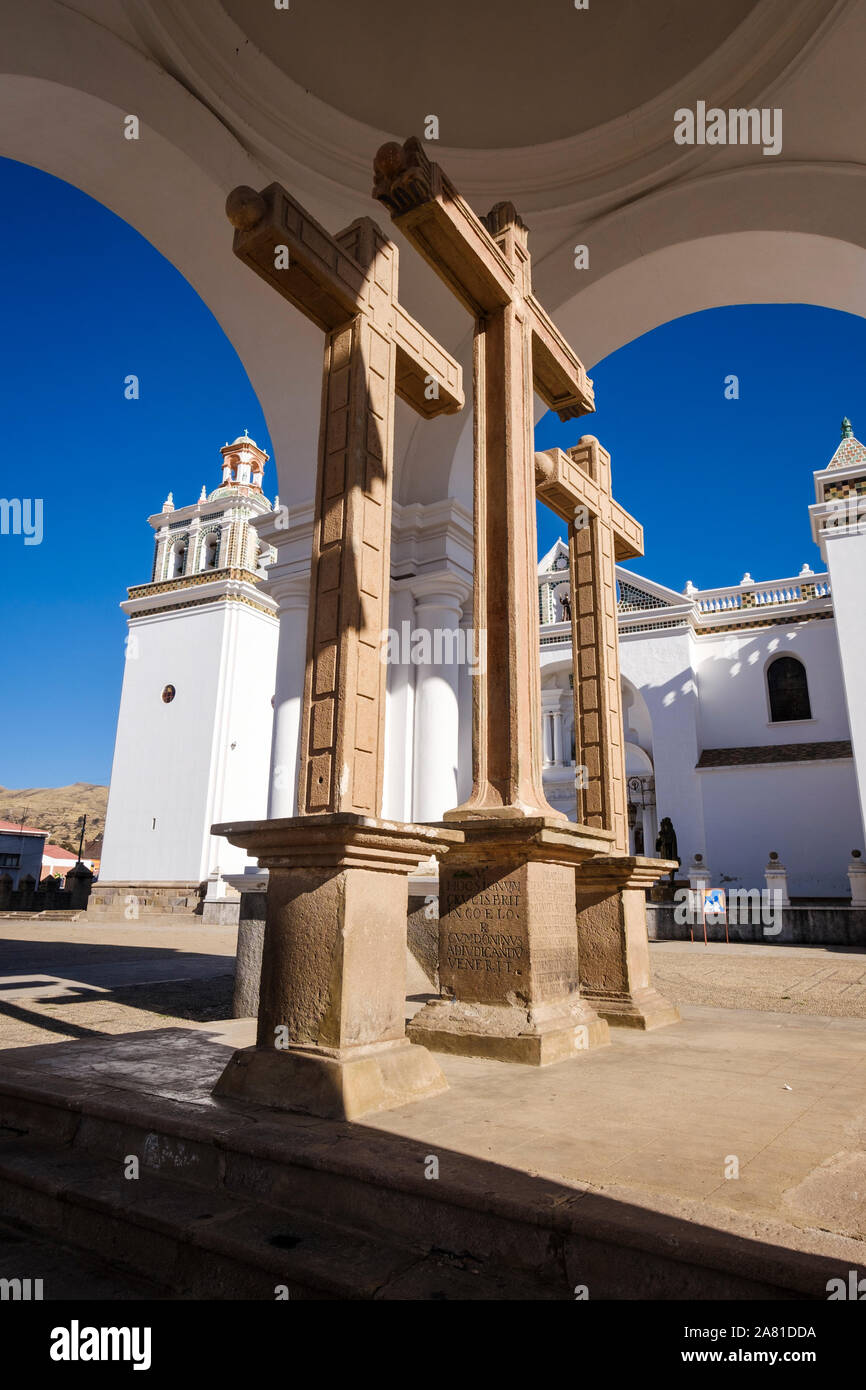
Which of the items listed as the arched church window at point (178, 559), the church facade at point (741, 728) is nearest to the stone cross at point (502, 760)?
the church facade at point (741, 728)

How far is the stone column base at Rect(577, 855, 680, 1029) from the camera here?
14.8 ft

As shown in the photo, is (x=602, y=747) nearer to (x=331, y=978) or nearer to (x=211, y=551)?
(x=331, y=978)

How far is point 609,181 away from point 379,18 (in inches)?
85.5

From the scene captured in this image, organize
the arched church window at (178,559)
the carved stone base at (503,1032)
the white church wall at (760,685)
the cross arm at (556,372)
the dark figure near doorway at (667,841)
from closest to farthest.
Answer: the carved stone base at (503,1032)
the cross arm at (556,372)
the dark figure near doorway at (667,841)
the white church wall at (760,685)
the arched church window at (178,559)

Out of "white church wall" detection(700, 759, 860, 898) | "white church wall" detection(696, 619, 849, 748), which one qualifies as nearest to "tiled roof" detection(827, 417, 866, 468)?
"white church wall" detection(696, 619, 849, 748)

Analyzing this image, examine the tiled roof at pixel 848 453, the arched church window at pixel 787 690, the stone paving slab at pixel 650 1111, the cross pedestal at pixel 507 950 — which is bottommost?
the stone paving slab at pixel 650 1111

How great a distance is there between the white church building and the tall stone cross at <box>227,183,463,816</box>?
13.0m

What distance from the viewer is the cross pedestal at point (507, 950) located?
354 cm

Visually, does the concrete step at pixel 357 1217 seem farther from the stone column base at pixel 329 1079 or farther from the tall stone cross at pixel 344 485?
the tall stone cross at pixel 344 485

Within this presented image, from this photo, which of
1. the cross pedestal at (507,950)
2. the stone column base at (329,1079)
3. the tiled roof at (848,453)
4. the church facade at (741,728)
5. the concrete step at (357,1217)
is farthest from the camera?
the church facade at (741,728)

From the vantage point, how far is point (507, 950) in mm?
3621

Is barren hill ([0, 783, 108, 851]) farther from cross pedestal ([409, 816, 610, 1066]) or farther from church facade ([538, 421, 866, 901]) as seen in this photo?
cross pedestal ([409, 816, 610, 1066])

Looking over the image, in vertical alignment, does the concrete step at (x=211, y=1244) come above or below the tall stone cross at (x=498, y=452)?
below

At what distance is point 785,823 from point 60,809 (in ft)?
262
